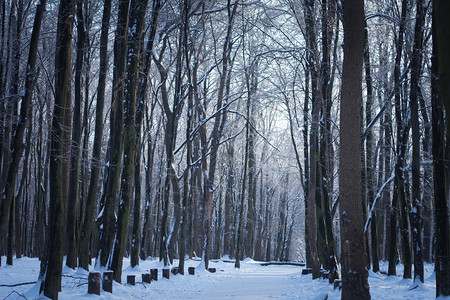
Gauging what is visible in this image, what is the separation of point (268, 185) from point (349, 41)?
117ft

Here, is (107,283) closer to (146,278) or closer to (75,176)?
Result: (146,278)

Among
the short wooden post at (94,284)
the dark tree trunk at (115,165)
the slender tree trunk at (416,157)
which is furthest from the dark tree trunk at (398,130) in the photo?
the short wooden post at (94,284)

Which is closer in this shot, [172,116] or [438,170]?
[438,170]

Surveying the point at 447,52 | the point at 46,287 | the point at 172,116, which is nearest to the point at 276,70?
the point at 172,116

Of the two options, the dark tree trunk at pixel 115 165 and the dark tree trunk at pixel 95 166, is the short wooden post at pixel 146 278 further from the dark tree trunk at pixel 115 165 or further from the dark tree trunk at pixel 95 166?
the dark tree trunk at pixel 95 166

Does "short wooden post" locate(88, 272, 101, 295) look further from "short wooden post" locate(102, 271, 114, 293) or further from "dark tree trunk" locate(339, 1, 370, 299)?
"dark tree trunk" locate(339, 1, 370, 299)

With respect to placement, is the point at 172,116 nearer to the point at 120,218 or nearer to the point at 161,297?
the point at 120,218

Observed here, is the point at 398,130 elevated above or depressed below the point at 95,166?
above

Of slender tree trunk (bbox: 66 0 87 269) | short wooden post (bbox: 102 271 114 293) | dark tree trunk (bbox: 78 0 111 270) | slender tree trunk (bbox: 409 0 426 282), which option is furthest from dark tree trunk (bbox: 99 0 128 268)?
slender tree trunk (bbox: 409 0 426 282)

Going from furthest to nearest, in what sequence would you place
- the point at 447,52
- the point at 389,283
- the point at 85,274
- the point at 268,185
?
the point at 268,185
the point at 389,283
the point at 85,274
the point at 447,52

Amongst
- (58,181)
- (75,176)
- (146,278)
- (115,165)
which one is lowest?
(146,278)

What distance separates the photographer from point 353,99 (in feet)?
25.6

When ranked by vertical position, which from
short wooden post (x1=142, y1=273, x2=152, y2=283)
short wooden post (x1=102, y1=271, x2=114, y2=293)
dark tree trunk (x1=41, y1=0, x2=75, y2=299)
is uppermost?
dark tree trunk (x1=41, y1=0, x2=75, y2=299)

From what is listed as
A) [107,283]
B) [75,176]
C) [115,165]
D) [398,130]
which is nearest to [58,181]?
[107,283]
